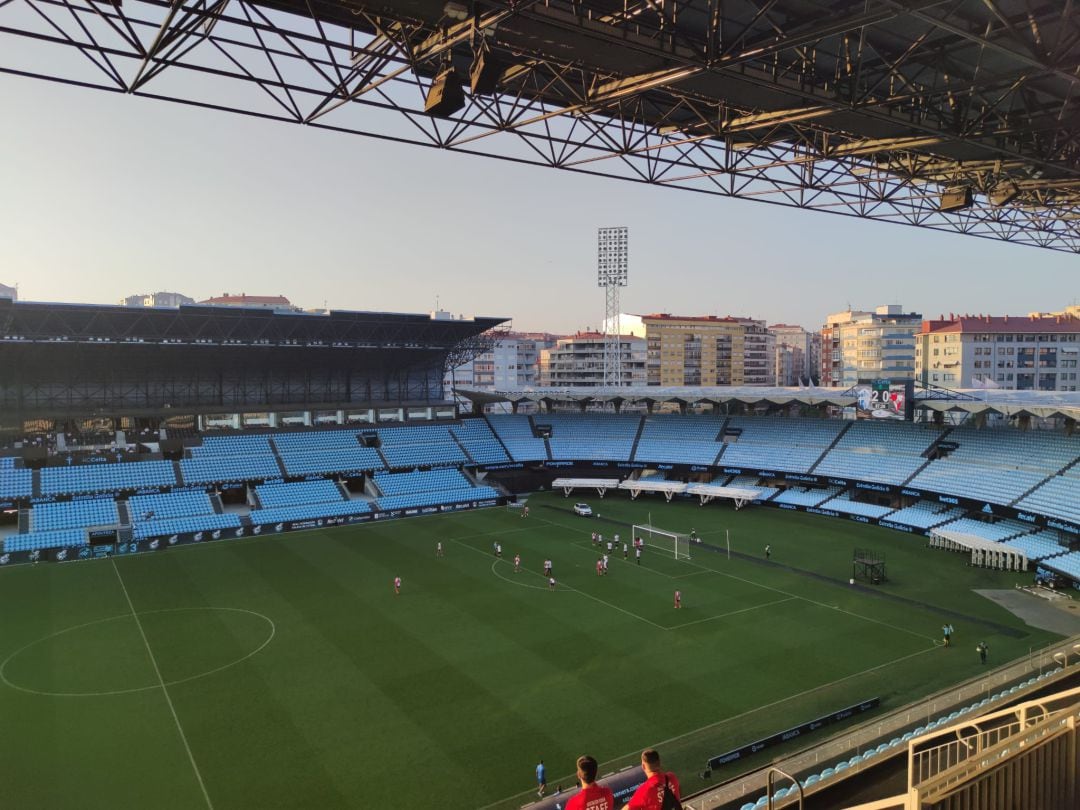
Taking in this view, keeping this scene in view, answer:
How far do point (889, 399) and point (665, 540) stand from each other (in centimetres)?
1919

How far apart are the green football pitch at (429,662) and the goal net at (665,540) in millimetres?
781

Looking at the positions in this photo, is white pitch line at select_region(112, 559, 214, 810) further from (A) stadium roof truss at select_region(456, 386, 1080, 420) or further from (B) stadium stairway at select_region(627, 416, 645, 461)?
(A) stadium roof truss at select_region(456, 386, 1080, 420)

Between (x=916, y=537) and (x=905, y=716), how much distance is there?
28629 mm

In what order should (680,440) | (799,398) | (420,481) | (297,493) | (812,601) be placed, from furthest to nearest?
(680,440) < (420,481) < (799,398) < (297,493) < (812,601)

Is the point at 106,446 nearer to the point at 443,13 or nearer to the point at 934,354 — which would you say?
the point at 443,13

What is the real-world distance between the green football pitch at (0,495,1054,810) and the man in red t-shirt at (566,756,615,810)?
36.4 feet

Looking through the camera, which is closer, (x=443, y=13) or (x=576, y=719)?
(x=443, y=13)

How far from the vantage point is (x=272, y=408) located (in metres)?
57.6

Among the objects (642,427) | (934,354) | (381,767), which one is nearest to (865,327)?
(934,354)

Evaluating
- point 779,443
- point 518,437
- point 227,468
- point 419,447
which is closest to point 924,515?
point 779,443

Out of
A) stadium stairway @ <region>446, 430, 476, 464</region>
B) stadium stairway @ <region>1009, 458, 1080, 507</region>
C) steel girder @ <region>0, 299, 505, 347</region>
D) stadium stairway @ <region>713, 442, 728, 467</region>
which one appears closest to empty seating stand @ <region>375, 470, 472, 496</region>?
stadium stairway @ <region>446, 430, 476, 464</region>

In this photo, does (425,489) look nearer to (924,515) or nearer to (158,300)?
(924,515)

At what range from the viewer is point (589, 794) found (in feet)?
22.5

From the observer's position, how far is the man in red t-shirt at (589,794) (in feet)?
22.1
